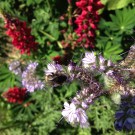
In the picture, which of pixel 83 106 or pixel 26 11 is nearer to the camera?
pixel 83 106

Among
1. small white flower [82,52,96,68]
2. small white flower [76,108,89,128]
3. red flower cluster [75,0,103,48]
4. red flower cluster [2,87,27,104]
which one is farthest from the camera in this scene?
red flower cluster [2,87,27,104]

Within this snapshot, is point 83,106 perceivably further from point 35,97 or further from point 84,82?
point 35,97

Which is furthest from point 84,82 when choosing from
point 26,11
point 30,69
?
point 26,11

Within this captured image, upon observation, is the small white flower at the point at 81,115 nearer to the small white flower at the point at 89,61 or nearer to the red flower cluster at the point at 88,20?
the small white flower at the point at 89,61

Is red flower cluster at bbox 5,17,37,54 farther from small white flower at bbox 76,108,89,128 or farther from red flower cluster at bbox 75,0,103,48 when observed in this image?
small white flower at bbox 76,108,89,128

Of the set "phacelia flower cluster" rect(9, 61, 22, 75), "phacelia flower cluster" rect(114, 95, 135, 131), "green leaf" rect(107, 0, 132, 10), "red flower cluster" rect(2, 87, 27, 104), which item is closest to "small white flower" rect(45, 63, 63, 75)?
"phacelia flower cluster" rect(114, 95, 135, 131)

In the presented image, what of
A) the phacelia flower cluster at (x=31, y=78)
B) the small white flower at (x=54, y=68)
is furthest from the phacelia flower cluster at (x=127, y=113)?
the phacelia flower cluster at (x=31, y=78)
